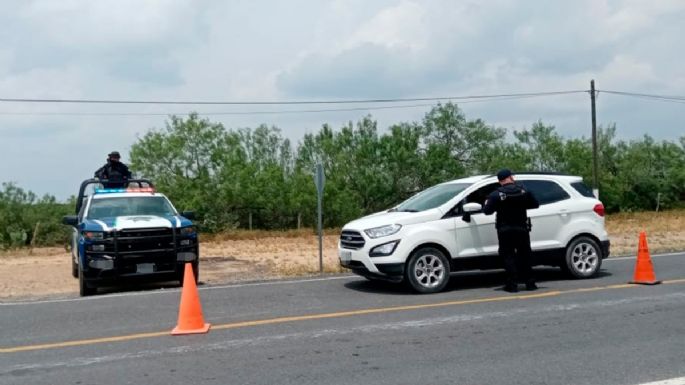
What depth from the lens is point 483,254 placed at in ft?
37.1

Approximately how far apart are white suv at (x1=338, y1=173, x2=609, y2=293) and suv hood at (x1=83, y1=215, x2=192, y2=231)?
126 inches

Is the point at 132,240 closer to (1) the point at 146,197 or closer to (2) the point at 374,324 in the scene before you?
(1) the point at 146,197

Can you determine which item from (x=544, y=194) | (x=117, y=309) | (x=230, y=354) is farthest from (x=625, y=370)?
(x=117, y=309)

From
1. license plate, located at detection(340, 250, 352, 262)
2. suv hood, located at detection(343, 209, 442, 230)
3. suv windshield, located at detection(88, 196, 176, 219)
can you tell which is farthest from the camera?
suv windshield, located at detection(88, 196, 176, 219)

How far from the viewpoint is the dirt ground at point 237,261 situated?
15.0 metres

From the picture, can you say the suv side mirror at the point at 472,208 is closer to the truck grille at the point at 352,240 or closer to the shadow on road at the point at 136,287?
the truck grille at the point at 352,240

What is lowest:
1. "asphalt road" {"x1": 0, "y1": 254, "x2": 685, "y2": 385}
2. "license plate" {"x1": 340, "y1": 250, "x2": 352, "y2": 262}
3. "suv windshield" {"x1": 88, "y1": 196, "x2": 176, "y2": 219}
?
"asphalt road" {"x1": 0, "y1": 254, "x2": 685, "y2": 385}

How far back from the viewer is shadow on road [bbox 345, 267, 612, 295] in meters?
11.4

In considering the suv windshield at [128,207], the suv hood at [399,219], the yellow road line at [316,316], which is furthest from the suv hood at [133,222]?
the yellow road line at [316,316]

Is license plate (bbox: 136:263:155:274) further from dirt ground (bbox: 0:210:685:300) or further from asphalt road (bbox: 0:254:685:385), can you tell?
dirt ground (bbox: 0:210:685:300)

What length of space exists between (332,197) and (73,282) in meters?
25.5

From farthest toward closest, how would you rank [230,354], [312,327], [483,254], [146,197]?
[146,197]
[483,254]
[312,327]
[230,354]

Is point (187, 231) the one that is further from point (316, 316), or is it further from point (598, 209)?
point (598, 209)

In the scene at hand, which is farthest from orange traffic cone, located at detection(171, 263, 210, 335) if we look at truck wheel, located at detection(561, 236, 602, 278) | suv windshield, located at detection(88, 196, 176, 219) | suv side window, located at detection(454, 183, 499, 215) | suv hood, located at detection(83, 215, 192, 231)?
truck wheel, located at detection(561, 236, 602, 278)
